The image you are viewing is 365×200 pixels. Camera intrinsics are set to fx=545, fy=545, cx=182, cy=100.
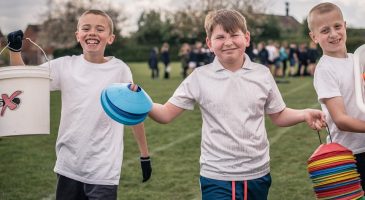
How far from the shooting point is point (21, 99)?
357 cm

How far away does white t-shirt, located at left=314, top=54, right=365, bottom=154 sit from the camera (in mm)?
3236

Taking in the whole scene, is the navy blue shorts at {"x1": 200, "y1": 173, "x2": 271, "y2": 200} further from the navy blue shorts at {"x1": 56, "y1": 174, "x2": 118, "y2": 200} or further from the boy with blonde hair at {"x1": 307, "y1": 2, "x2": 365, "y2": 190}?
the navy blue shorts at {"x1": 56, "y1": 174, "x2": 118, "y2": 200}

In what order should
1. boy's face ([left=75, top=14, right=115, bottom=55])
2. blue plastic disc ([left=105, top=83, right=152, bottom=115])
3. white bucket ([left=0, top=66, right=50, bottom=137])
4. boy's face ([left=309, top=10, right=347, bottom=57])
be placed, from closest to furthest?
blue plastic disc ([left=105, top=83, right=152, bottom=115])
boy's face ([left=309, top=10, right=347, bottom=57])
white bucket ([left=0, top=66, right=50, bottom=137])
boy's face ([left=75, top=14, right=115, bottom=55])

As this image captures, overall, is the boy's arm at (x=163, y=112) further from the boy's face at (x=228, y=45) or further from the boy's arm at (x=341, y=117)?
the boy's arm at (x=341, y=117)

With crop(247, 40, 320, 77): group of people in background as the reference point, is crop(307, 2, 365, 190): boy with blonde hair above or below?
above

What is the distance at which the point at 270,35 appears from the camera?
68.6 metres

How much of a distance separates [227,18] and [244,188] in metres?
1.01

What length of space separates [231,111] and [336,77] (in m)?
0.67

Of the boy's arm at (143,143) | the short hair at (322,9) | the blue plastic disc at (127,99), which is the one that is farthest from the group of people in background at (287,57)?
the blue plastic disc at (127,99)

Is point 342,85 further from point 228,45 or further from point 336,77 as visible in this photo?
point 228,45

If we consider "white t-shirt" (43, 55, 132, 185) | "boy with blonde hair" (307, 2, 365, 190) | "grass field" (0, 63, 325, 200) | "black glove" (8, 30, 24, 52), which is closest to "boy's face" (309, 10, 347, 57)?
"boy with blonde hair" (307, 2, 365, 190)

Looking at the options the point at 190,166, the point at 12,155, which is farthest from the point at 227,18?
the point at 12,155

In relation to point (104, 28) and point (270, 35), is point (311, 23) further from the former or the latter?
point (270, 35)

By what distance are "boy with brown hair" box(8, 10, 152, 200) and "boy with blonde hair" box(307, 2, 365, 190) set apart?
1.32m
